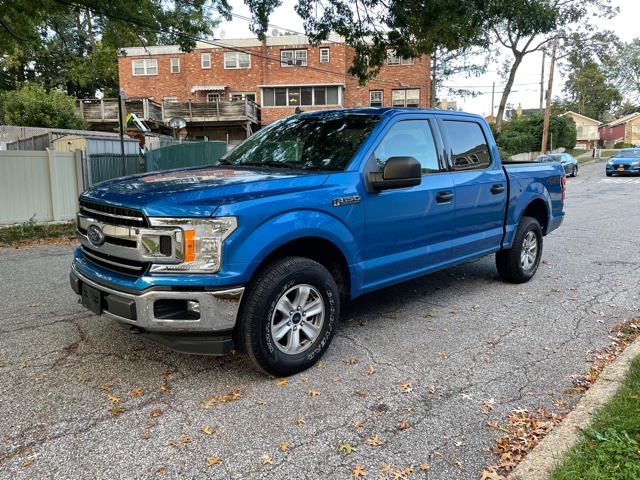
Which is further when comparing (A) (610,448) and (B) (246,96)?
(B) (246,96)

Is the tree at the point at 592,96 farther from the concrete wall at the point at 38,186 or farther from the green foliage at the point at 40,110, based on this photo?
the concrete wall at the point at 38,186

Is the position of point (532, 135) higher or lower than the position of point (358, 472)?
higher

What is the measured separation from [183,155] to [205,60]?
2126cm

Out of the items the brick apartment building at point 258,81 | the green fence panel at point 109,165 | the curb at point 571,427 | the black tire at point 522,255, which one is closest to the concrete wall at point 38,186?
the green fence panel at point 109,165

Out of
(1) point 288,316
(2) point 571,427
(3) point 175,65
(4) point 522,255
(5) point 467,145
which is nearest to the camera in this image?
(2) point 571,427

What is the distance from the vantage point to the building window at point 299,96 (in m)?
32.4

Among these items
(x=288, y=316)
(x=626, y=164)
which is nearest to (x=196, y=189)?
(x=288, y=316)

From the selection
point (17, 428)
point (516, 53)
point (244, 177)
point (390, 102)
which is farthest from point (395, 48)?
point (516, 53)

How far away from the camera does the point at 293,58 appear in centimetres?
3262

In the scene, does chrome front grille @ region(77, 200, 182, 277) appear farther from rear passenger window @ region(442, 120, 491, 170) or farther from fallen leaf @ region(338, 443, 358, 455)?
rear passenger window @ region(442, 120, 491, 170)

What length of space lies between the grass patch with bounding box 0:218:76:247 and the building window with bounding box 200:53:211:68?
85.1ft

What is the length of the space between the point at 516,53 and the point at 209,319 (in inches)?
1427

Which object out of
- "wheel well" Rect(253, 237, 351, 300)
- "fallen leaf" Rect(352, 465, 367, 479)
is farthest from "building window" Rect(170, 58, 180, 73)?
"fallen leaf" Rect(352, 465, 367, 479)

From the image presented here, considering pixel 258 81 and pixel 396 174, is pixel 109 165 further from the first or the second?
pixel 258 81
